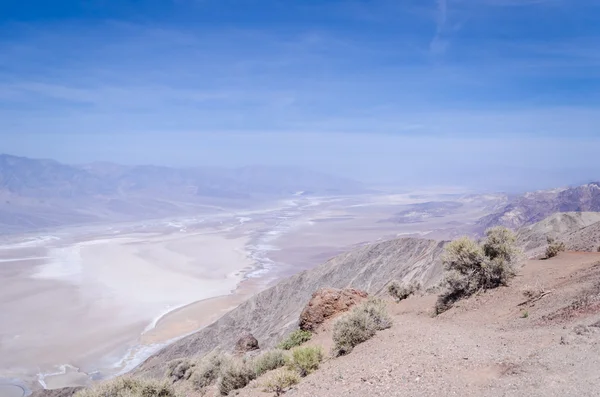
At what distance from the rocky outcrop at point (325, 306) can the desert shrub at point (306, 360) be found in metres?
4.10

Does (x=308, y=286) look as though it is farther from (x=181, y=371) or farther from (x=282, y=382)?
(x=282, y=382)

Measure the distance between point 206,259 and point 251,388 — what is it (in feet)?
202

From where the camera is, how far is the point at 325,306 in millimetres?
13703

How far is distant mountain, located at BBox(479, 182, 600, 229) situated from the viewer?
68.4 m

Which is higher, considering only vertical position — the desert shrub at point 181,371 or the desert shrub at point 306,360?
the desert shrub at point 306,360

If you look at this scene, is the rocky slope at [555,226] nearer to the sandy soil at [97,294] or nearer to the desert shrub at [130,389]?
the desert shrub at [130,389]

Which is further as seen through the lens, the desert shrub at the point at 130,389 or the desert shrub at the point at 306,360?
the desert shrub at the point at 130,389

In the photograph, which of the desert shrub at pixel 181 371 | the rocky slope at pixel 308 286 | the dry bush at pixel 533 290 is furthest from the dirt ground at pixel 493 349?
the rocky slope at pixel 308 286

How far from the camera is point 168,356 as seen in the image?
27.6 m

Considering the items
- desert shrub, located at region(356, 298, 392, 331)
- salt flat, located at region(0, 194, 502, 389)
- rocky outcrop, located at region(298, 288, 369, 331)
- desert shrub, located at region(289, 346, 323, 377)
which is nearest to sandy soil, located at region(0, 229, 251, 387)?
salt flat, located at region(0, 194, 502, 389)

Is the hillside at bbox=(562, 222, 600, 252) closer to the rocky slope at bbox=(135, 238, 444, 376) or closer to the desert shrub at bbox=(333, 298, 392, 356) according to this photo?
the rocky slope at bbox=(135, 238, 444, 376)

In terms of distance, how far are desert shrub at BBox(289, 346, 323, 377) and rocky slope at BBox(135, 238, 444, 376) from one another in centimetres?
1488

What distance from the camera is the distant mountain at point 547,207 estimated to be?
225 ft

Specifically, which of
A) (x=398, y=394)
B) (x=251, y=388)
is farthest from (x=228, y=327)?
(x=398, y=394)
